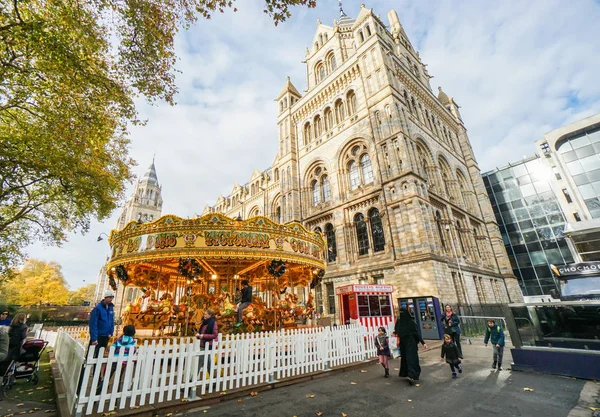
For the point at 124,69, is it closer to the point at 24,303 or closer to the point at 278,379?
the point at 278,379

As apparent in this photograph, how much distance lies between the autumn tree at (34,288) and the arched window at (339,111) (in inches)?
1645

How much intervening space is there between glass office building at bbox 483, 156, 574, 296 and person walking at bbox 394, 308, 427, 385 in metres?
32.8

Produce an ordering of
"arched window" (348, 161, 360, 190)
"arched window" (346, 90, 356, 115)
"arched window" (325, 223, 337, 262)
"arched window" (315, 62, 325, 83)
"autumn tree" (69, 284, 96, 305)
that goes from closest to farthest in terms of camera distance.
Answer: "arched window" (325, 223, 337, 262)
"arched window" (348, 161, 360, 190)
"arched window" (346, 90, 356, 115)
"arched window" (315, 62, 325, 83)
"autumn tree" (69, 284, 96, 305)

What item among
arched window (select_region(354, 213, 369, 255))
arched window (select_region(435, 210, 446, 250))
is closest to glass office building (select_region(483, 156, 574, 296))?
arched window (select_region(435, 210, 446, 250))

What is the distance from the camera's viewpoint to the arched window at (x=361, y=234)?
769 inches

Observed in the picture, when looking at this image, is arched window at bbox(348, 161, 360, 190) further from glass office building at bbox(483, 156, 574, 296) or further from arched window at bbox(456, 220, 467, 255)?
glass office building at bbox(483, 156, 574, 296)

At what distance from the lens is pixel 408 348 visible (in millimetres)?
6328

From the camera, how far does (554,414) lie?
13.8 ft

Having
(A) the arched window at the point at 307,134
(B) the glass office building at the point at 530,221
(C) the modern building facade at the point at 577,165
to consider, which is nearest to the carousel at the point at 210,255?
(A) the arched window at the point at 307,134

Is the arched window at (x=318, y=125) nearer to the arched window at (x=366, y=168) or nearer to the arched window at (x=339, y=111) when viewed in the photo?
the arched window at (x=339, y=111)

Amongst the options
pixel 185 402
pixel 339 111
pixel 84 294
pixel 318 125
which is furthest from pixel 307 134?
pixel 84 294

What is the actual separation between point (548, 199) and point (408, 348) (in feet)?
119

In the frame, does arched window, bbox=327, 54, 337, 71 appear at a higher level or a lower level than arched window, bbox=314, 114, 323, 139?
higher

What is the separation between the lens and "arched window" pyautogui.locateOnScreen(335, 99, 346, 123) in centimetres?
2460
